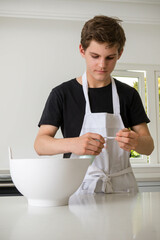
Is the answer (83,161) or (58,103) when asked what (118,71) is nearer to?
(58,103)

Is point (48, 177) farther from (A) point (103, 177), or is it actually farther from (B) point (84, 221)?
(A) point (103, 177)

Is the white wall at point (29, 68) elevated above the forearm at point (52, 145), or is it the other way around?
the white wall at point (29, 68)

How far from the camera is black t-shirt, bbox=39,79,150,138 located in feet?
5.20

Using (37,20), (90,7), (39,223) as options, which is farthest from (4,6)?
(39,223)

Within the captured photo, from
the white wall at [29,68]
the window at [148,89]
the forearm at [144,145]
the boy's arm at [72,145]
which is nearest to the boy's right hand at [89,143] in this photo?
the boy's arm at [72,145]

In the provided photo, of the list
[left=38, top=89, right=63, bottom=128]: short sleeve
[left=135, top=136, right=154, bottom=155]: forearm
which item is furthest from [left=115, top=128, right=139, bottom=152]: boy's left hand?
[left=38, top=89, right=63, bottom=128]: short sleeve

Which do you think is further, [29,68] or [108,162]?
[29,68]

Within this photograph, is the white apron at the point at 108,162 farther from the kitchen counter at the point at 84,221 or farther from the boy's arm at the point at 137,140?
the kitchen counter at the point at 84,221

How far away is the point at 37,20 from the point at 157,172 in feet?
6.96

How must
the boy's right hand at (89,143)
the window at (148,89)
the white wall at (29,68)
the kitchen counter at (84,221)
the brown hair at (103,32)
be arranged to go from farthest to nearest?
the window at (148,89)
the white wall at (29,68)
the brown hair at (103,32)
the boy's right hand at (89,143)
the kitchen counter at (84,221)

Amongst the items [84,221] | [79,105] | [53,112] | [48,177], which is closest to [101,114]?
[79,105]

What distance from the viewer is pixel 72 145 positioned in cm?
121

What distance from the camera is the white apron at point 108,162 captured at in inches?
52.6

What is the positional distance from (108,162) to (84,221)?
30.9 inches
